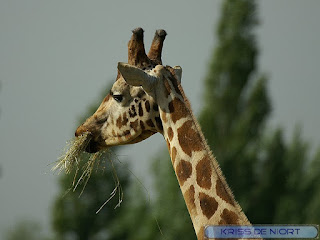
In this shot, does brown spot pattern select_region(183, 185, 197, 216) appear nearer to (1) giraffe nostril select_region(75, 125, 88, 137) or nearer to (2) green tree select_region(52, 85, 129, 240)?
(1) giraffe nostril select_region(75, 125, 88, 137)

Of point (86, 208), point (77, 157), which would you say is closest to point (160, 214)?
point (86, 208)

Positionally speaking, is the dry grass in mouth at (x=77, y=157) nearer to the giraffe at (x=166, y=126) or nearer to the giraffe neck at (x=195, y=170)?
the giraffe at (x=166, y=126)

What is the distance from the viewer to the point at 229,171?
2023cm

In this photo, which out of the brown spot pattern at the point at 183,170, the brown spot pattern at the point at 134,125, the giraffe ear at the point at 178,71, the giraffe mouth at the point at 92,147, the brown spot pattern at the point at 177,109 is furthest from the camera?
the giraffe mouth at the point at 92,147

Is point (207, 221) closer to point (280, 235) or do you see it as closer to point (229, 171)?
point (280, 235)

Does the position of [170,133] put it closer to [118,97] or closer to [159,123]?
[159,123]

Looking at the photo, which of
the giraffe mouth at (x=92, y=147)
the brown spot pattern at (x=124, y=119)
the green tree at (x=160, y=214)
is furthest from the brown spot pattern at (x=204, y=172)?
the green tree at (x=160, y=214)

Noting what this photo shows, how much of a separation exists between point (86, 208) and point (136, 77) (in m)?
15.1

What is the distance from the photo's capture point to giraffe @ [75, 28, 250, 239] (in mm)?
4922

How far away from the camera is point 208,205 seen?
4918mm

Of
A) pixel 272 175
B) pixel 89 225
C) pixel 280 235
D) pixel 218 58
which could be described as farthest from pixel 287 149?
pixel 280 235

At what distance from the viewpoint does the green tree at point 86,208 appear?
19.5m

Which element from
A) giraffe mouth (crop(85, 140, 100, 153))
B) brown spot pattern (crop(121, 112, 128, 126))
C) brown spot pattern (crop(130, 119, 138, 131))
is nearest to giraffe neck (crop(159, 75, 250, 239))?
brown spot pattern (crop(130, 119, 138, 131))

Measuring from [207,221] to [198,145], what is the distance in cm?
58
